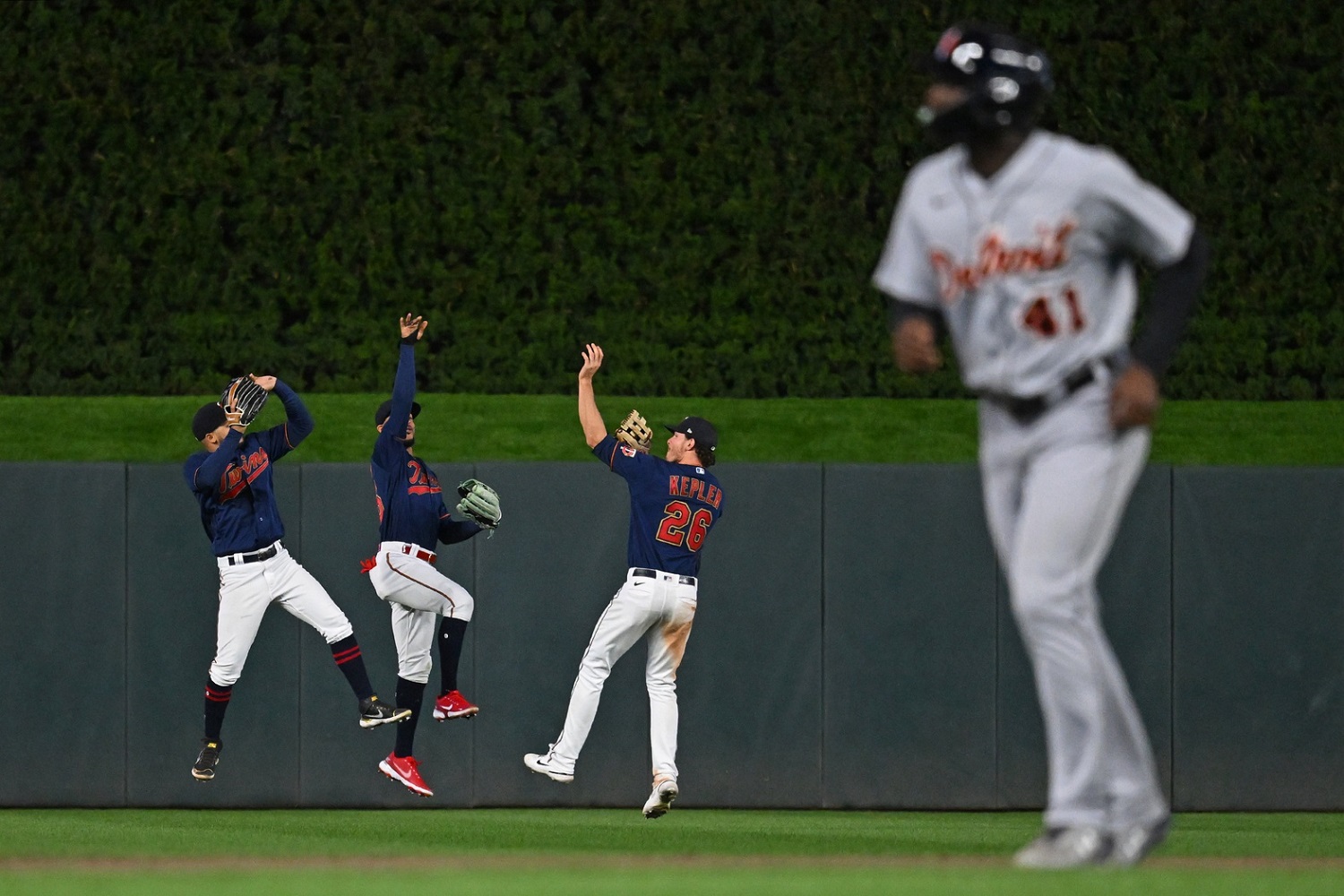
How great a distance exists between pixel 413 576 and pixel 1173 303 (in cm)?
561

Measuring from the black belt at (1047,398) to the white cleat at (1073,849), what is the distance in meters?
0.89

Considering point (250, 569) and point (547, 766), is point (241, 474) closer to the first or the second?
point (250, 569)

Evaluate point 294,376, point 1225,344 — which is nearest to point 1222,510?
point 1225,344

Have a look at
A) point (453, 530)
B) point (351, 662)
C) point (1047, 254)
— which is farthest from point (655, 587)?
point (1047, 254)

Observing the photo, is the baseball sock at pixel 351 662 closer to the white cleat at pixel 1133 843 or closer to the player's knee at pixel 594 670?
the player's knee at pixel 594 670

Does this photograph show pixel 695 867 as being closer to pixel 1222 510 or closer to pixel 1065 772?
pixel 1065 772

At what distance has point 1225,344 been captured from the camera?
36.7 ft

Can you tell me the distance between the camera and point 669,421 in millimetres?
10695

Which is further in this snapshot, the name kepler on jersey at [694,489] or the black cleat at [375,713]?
the black cleat at [375,713]

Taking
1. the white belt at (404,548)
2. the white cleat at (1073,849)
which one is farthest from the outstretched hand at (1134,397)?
the white belt at (404,548)

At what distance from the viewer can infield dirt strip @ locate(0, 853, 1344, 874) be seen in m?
4.08

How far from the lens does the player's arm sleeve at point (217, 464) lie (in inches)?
321

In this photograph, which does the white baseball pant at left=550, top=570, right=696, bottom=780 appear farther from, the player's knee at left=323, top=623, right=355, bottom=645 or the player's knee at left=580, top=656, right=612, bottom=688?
the player's knee at left=323, top=623, right=355, bottom=645

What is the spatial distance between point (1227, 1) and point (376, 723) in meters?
7.31
